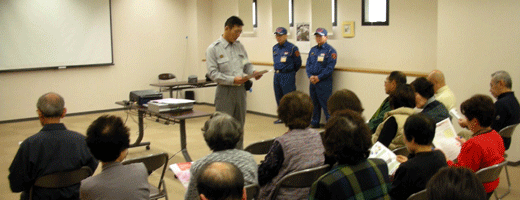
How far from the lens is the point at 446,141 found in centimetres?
315

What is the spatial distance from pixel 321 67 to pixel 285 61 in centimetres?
69

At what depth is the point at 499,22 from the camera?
5.21 metres

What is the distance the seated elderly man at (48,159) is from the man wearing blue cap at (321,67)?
4765 millimetres

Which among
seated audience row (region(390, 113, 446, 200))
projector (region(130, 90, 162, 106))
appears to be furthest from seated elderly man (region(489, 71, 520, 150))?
projector (region(130, 90, 162, 106))

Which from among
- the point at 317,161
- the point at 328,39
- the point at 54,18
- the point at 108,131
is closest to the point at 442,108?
the point at 317,161

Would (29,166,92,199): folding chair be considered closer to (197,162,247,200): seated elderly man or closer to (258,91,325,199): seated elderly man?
(258,91,325,199): seated elderly man

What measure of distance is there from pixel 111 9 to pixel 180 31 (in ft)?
4.88

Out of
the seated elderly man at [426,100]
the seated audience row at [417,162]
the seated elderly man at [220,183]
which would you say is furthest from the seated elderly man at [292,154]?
the seated elderly man at [426,100]

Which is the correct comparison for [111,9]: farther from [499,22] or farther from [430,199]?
[430,199]

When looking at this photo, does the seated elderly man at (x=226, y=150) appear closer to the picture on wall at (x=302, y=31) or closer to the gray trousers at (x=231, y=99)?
the gray trousers at (x=231, y=99)

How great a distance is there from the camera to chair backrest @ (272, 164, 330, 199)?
2.62 m

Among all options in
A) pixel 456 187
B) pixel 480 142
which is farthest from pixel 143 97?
pixel 456 187

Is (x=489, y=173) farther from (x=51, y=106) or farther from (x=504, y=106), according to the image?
(x=51, y=106)

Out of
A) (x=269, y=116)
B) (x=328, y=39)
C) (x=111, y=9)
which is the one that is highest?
(x=111, y=9)
